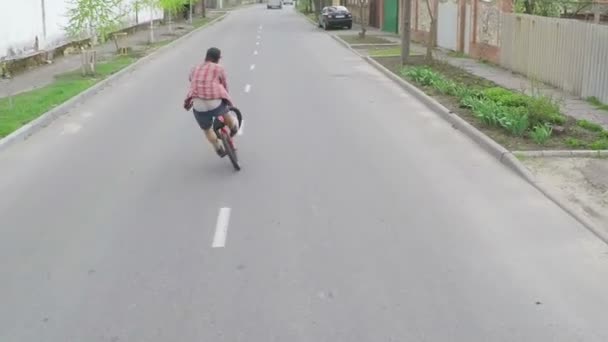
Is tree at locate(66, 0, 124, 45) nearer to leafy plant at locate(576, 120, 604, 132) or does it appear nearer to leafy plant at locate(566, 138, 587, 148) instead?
leafy plant at locate(576, 120, 604, 132)

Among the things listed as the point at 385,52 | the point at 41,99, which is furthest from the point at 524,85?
the point at 385,52

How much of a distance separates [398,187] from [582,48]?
8454 mm

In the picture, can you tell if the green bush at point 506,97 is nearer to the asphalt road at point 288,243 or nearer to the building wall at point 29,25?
the asphalt road at point 288,243

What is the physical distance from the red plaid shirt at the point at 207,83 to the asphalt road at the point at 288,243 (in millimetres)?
990

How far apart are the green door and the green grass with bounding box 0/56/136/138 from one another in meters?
23.9

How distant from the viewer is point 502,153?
10.8m

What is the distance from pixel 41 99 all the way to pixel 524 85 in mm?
10436

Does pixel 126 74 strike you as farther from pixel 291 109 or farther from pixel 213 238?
pixel 213 238

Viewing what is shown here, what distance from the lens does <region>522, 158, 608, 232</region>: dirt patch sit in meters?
8.39

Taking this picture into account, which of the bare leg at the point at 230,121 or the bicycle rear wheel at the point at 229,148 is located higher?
the bare leg at the point at 230,121

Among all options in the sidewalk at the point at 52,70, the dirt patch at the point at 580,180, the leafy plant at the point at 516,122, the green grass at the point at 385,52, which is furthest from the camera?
the green grass at the point at 385,52

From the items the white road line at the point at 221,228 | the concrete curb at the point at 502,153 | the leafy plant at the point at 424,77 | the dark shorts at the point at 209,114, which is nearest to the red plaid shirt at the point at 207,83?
the dark shorts at the point at 209,114

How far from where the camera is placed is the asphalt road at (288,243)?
18.1ft

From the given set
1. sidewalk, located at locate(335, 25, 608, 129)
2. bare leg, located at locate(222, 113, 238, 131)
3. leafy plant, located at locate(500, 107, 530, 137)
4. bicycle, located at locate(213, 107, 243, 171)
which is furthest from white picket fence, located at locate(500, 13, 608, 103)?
bicycle, located at locate(213, 107, 243, 171)
